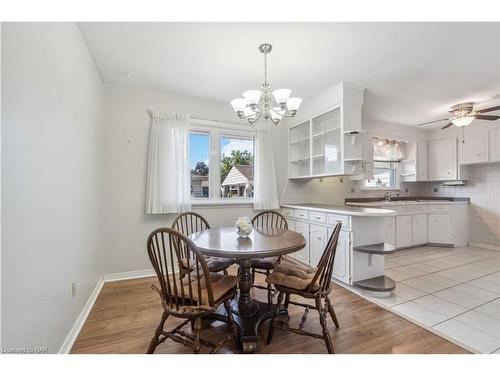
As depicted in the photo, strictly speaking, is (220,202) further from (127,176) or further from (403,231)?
(403,231)

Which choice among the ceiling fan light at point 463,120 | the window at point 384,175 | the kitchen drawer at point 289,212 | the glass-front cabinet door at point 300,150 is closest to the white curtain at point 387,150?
the window at point 384,175

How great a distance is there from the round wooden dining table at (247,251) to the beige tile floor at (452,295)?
128 cm

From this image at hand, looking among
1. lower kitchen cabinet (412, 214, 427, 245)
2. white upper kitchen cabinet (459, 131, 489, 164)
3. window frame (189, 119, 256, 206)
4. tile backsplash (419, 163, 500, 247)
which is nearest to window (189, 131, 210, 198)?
window frame (189, 119, 256, 206)

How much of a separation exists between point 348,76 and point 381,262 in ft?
7.47

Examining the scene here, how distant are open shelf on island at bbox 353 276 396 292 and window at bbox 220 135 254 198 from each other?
200 cm

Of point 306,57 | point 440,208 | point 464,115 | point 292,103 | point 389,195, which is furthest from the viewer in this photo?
point 389,195

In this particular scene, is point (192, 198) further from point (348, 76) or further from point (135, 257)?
point (348, 76)

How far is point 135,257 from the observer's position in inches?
121

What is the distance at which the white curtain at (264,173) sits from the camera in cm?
367

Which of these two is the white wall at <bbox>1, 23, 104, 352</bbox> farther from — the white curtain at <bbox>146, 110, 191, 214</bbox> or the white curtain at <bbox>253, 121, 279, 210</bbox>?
the white curtain at <bbox>253, 121, 279, 210</bbox>

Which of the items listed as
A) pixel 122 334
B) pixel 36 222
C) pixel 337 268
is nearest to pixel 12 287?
pixel 36 222

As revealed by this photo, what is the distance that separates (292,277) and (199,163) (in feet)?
7.62

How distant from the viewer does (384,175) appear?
16.6ft

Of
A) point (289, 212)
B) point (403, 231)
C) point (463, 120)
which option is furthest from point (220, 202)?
point (463, 120)
